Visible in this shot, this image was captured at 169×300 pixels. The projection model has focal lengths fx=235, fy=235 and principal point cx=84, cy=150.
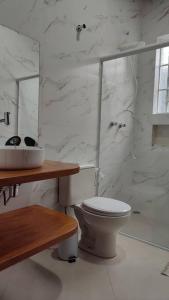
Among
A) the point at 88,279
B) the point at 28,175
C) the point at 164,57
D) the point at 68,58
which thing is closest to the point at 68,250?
the point at 88,279

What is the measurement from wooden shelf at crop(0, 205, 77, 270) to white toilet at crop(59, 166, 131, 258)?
321mm

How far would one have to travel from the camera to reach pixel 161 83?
289 cm

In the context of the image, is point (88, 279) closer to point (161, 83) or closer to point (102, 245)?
point (102, 245)

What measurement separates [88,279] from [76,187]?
736 millimetres

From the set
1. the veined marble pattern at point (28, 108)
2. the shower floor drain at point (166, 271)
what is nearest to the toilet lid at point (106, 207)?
the shower floor drain at point (166, 271)

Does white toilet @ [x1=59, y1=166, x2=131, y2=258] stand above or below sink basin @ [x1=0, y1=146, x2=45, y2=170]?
below

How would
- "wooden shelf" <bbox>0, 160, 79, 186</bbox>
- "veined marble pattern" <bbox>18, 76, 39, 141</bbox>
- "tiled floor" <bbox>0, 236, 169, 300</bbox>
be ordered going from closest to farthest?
1. "wooden shelf" <bbox>0, 160, 79, 186</bbox>
2. "tiled floor" <bbox>0, 236, 169, 300</bbox>
3. "veined marble pattern" <bbox>18, 76, 39, 141</bbox>

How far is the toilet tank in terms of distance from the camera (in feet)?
6.80

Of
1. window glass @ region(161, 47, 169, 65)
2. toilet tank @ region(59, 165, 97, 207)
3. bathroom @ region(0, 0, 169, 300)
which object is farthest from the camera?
window glass @ region(161, 47, 169, 65)

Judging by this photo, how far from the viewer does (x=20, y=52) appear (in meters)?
1.75

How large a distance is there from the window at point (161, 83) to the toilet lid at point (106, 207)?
142 cm

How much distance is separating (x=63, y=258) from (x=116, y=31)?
2410 millimetres

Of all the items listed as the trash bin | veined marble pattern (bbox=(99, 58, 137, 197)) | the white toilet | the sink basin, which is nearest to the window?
veined marble pattern (bbox=(99, 58, 137, 197))

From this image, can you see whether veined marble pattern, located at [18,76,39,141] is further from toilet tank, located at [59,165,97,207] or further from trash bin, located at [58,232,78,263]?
trash bin, located at [58,232,78,263]
